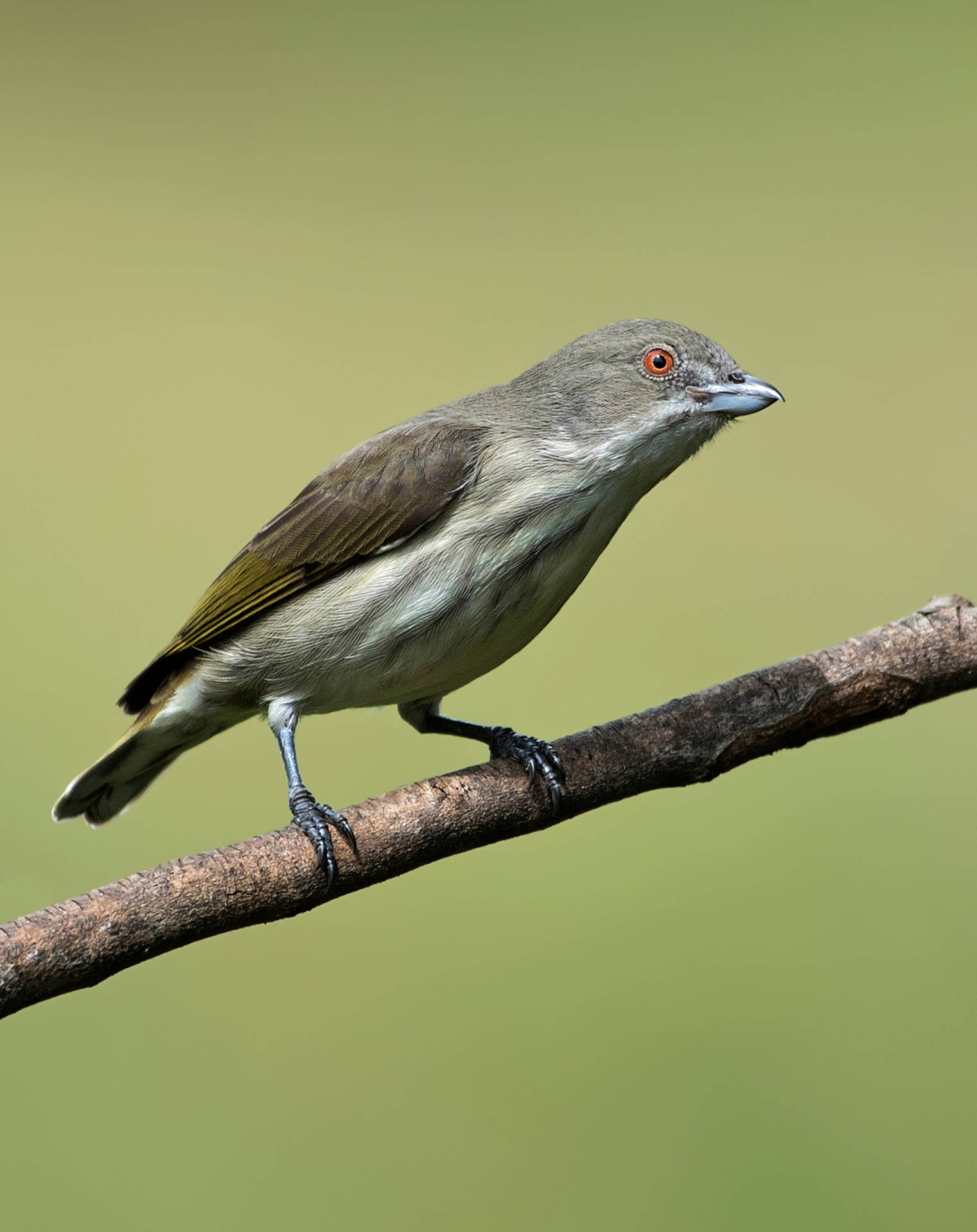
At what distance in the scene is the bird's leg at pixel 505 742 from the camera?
3.04 meters

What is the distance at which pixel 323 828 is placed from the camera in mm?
2732

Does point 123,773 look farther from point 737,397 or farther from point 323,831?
point 737,397

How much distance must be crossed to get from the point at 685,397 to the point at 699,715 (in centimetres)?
84

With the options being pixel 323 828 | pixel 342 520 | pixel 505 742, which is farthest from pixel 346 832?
pixel 342 520

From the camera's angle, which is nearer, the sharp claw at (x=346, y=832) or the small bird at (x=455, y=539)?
the sharp claw at (x=346, y=832)

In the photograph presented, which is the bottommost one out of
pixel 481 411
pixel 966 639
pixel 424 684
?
pixel 966 639

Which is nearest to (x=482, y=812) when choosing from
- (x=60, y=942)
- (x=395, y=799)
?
(x=395, y=799)

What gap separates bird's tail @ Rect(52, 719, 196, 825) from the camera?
3.71 meters

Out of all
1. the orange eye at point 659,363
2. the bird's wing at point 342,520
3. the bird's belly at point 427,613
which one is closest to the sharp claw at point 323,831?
the bird's belly at point 427,613

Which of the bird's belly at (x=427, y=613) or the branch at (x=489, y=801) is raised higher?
the bird's belly at (x=427, y=613)

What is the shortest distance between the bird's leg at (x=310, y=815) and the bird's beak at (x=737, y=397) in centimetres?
141

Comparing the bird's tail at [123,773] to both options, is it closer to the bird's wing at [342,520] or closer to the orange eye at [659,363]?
the bird's wing at [342,520]

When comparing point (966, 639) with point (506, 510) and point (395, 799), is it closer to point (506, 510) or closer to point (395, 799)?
point (506, 510)

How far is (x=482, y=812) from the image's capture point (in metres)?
2.91
